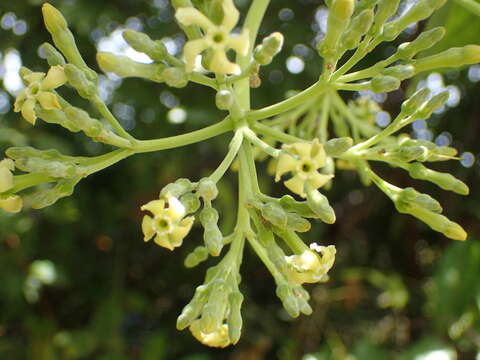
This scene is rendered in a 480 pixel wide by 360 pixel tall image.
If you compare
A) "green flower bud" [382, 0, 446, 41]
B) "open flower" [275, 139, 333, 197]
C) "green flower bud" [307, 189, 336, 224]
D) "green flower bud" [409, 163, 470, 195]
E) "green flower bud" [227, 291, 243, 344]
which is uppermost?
"green flower bud" [382, 0, 446, 41]

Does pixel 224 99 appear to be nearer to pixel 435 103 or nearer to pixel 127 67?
pixel 127 67

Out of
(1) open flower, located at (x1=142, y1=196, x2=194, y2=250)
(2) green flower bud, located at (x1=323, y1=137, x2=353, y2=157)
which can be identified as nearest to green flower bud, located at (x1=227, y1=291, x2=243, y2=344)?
(1) open flower, located at (x1=142, y1=196, x2=194, y2=250)

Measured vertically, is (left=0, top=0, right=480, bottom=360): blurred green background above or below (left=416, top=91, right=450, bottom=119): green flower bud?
below

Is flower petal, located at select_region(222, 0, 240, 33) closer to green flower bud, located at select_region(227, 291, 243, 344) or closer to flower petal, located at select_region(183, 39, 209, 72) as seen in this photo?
flower petal, located at select_region(183, 39, 209, 72)

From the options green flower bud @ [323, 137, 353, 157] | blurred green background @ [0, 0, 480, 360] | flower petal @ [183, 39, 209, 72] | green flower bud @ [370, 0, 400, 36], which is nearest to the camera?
flower petal @ [183, 39, 209, 72]

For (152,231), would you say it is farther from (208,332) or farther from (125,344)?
(125,344)

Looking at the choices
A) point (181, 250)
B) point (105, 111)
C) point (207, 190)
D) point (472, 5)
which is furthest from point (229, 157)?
point (181, 250)

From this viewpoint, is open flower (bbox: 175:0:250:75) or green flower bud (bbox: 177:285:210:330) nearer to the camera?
open flower (bbox: 175:0:250:75)
